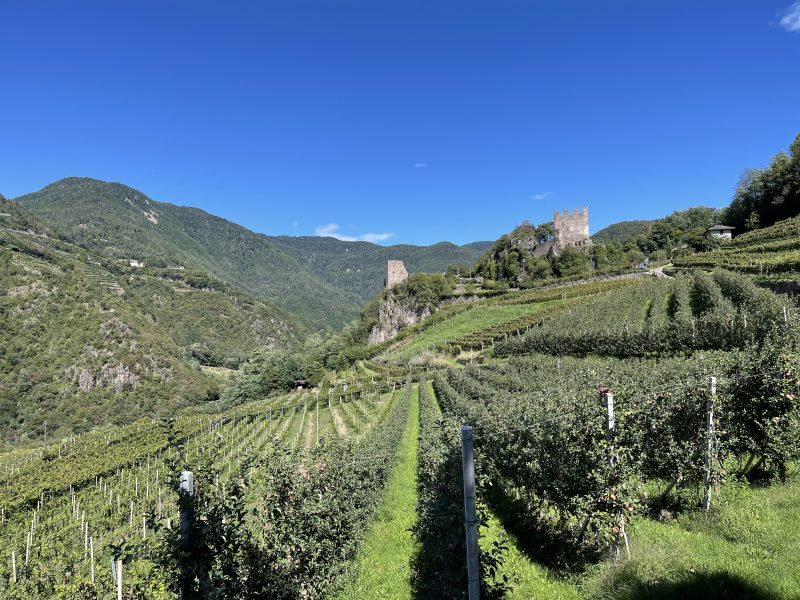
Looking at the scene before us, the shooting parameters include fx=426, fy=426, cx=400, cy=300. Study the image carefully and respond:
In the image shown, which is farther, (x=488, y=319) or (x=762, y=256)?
(x=488, y=319)

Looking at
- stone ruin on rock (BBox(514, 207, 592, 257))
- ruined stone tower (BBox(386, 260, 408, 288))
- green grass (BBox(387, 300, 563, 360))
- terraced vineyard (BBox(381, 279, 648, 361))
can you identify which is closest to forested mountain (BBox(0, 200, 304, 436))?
ruined stone tower (BBox(386, 260, 408, 288))

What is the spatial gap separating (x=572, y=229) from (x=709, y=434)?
288 ft

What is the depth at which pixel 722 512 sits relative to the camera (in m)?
7.12

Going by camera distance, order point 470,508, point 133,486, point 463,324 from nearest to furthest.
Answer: point 470,508 → point 133,486 → point 463,324

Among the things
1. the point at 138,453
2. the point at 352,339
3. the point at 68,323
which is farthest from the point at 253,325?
the point at 138,453

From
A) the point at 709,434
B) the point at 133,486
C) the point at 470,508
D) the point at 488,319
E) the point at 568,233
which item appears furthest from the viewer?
the point at 568,233

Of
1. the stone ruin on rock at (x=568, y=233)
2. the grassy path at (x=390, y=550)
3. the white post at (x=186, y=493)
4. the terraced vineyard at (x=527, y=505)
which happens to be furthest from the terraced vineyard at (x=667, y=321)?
the stone ruin on rock at (x=568, y=233)

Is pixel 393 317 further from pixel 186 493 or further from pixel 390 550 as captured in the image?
pixel 186 493

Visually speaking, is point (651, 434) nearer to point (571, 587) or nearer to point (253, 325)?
point (571, 587)

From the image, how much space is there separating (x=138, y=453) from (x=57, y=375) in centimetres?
9016

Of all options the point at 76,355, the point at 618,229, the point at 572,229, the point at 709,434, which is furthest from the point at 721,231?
the point at 76,355

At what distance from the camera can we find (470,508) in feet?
15.4

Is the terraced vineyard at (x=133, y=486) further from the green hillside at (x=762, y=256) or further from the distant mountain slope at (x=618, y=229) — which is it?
the distant mountain slope at (x=618, y=229)

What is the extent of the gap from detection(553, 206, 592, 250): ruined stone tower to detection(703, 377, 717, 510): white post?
275ft
